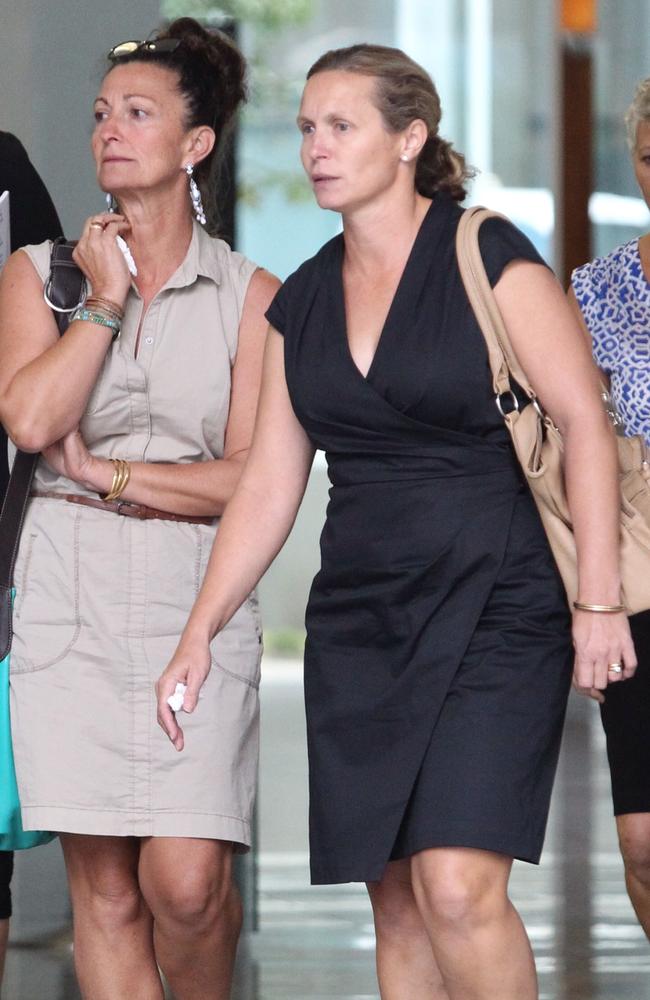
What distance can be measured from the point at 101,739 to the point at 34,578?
12.6 inches

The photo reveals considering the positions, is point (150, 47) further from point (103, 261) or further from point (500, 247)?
point (500, 247)

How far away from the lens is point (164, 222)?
11.4ft

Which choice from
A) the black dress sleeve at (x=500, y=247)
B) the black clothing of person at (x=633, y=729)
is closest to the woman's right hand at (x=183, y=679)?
the black dress sleeve at (x=500, y=247)

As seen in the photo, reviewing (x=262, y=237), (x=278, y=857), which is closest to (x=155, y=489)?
(x=278, y=857)

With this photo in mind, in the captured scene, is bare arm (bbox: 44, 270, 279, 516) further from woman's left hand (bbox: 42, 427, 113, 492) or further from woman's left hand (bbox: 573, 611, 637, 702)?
woman's left hand (bbox: 573, 611, 637, 702)

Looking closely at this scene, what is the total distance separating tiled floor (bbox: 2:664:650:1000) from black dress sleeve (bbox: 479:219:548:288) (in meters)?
1.53

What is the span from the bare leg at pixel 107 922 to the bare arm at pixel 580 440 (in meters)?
1.04

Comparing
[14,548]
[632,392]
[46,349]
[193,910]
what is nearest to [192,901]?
[193,910]

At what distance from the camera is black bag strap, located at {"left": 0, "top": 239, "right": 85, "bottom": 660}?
3273 millimetres

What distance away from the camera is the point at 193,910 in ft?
10.7

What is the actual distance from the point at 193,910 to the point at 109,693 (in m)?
0.42

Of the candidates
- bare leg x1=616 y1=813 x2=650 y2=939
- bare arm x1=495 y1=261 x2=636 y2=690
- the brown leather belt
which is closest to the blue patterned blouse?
bare arm x1=495 y1=261 x2=636 y2=690

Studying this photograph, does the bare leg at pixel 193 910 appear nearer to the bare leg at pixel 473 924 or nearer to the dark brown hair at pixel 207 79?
the bare leg at pixel 473 924

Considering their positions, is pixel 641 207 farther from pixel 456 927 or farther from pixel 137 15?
pixel 456 927
